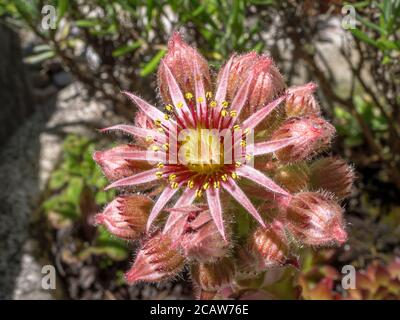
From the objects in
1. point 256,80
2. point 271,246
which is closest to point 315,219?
point 271,246

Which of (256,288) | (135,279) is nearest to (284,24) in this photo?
(256,288)

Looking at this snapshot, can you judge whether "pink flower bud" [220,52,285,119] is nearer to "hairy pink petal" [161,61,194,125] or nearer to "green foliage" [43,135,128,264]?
"hairy pink petal" [161,61,194,125]

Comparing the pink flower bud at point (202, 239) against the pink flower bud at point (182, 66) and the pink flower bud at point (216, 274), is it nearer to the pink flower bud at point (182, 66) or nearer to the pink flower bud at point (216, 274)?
the pink flower bud at point (216, 274)

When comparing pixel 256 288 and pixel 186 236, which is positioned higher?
pixel 186 236

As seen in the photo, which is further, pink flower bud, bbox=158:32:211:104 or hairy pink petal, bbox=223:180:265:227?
pink flower bud, bbox=158:32:211:104

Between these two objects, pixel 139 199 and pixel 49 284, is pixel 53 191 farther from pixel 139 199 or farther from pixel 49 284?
pixel 139 199

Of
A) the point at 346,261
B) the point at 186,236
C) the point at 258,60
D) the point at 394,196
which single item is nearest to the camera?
the point at 186,236

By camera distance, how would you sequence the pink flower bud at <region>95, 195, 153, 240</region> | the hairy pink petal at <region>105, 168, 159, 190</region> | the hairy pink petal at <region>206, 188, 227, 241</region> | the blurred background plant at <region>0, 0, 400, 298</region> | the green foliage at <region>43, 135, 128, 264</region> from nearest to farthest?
the hairy pink petal at <region>206, 188, 227, 241</region> < the hairy pink petal at <region>105, 168, 159, 190</region> < the pink flower bud at <region>95, 195, 153, 240</region> < the blurred background plant at <region>0, 0, 400, 298</region> < the green foliage at <region>43, 135, 128, 264</region>

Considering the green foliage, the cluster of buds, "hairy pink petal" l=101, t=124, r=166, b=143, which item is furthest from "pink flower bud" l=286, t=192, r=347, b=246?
the green foliage
